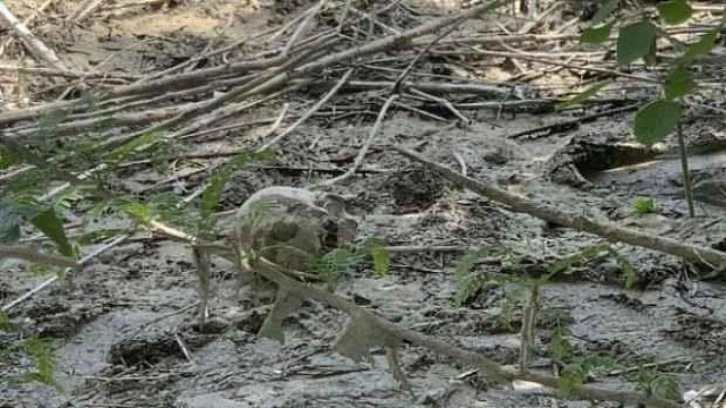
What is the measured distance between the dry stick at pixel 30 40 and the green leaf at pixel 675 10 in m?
3.06

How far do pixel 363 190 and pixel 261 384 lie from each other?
1180mm

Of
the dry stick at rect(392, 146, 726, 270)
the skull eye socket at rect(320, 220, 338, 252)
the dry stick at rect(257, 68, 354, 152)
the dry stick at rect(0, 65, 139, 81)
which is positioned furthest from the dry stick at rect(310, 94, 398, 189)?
the dry stick at rect(392, 146, 726, 270)

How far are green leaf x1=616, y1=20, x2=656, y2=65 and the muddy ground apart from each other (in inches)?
20.7

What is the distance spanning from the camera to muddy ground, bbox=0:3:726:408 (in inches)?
94.8

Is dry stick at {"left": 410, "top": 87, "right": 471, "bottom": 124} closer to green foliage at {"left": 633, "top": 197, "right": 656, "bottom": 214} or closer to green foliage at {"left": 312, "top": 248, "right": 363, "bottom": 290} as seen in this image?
green foliage at {"left": 633, "top": 197, "right": 656, "bottom": 214}

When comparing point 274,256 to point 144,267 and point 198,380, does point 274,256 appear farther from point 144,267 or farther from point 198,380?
point 144,267

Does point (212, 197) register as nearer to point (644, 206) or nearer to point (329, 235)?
point (329, 235)

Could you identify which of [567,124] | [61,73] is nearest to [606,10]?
[567,124]

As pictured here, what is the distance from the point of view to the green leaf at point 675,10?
→ 6.17ft

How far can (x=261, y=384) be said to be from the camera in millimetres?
2434

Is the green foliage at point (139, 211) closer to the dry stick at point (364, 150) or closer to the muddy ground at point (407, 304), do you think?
the muddy ground at point (407, 304)

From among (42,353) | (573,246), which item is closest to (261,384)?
(42,353)

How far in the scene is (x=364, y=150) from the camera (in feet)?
12.6

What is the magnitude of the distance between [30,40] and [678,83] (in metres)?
3.42
